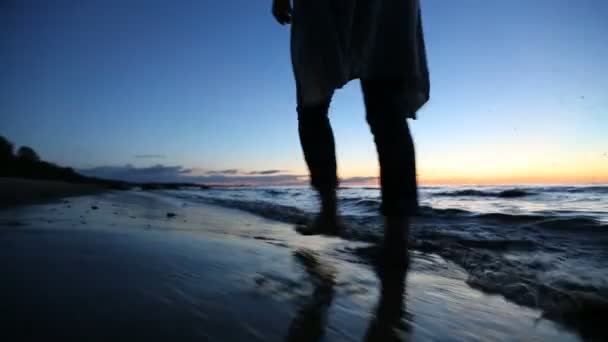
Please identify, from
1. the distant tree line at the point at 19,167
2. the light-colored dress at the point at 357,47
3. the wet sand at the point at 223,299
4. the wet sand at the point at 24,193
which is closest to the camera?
→ the wet sand at the point at 223,299

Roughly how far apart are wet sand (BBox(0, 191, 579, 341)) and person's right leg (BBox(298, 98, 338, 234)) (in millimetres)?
563

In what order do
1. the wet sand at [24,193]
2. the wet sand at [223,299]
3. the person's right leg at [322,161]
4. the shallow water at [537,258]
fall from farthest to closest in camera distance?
the wet sand at [24,193]
the person's right leg at [322,161]
the shallow water at [537,258]
the wet sand at [223,299]

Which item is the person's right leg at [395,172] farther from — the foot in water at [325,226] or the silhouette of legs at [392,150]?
the foot in water at [325,226]

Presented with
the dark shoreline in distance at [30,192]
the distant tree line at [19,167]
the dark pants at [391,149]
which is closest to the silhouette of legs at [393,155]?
the dark pants at [391,149]

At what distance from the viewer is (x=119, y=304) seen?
78cm

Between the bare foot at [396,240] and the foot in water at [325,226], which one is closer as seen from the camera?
the bare foot at [396,240]

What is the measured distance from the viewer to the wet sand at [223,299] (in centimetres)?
69

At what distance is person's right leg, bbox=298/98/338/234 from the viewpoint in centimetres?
208

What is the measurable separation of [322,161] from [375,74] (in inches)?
24.4

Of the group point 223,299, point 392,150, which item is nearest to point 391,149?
point 392,150

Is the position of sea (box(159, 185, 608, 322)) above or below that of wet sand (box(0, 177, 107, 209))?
below

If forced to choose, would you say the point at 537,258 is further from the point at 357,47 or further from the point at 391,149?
Answer: the point at 357,47

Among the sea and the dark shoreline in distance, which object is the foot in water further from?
the dark shoreline in distance

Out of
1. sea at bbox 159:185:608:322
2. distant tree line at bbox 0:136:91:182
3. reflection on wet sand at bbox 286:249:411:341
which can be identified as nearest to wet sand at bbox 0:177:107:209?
sea at bbox 159:185:608:322
